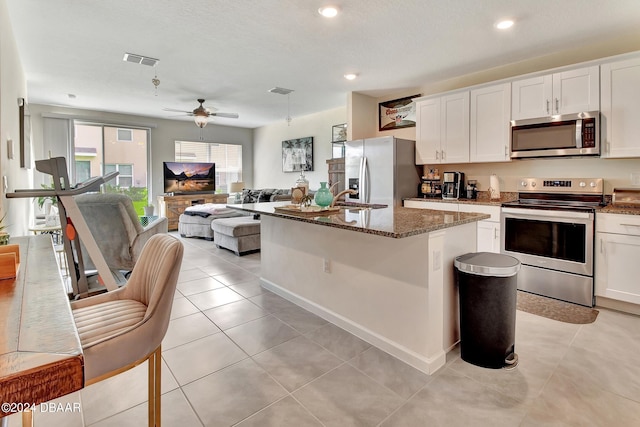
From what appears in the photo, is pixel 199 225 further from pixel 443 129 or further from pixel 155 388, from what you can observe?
pixel 155 388

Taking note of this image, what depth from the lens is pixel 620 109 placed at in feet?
10.2

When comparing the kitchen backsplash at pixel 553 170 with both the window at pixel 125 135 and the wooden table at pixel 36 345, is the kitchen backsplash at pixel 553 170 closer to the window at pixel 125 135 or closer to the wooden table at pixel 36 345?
Answer: the wooden table at pixel 36 345

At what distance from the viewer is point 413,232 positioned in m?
1.83

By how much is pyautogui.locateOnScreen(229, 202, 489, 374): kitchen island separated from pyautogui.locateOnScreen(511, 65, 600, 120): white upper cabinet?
1996 mm

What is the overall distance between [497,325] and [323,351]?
1.14 meters

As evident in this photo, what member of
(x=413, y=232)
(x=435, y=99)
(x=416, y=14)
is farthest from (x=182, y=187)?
(x=413, y=232)

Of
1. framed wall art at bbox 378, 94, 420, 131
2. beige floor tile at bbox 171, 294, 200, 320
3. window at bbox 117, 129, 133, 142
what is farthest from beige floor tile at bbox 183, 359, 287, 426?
window at bbox 117, 129, 133, 142

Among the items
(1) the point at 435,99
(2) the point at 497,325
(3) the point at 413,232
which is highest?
(1) the point at 435,99

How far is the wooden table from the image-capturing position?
60 cm

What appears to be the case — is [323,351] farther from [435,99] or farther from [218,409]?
[435,99]

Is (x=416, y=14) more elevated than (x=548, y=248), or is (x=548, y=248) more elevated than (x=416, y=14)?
(x=416, y=14)

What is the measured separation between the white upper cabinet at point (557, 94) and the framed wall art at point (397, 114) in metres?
1.56

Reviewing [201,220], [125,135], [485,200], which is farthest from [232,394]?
[125,135]

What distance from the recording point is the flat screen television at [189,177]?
802cm
